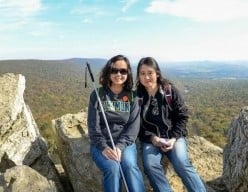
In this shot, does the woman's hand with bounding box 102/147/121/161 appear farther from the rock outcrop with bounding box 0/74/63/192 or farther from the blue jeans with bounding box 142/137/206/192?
the rock outcrop with bounding box 0/74/63/192

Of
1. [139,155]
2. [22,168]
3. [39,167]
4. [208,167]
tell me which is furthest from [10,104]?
[208,167]

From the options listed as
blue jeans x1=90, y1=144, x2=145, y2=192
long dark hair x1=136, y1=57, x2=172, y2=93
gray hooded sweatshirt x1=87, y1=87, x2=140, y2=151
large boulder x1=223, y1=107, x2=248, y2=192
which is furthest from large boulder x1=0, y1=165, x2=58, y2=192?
large boulder x1=223, y1=107, x2=248, y2=192

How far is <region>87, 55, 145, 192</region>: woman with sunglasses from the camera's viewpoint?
586 centimetres

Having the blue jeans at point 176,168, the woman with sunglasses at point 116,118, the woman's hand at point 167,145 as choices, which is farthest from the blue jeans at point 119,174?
the woman's hand at point 167,145

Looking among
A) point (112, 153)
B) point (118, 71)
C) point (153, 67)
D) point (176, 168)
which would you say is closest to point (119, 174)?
point (112, 153)

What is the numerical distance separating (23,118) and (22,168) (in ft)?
7.91

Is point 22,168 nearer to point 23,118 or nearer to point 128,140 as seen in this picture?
point 128,140

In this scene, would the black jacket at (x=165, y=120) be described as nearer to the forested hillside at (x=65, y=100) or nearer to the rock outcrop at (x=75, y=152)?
the rock outcrop at (x=75, y=152)

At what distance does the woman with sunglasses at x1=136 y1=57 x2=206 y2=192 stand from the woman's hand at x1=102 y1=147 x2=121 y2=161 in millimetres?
529

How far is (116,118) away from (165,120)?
82 centimetres

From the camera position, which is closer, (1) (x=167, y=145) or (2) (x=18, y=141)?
(1) (x=167, y=145)

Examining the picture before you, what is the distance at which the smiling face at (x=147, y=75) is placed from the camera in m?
6.39

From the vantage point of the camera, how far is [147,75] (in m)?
6.42

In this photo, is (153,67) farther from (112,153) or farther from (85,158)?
(85,158)
